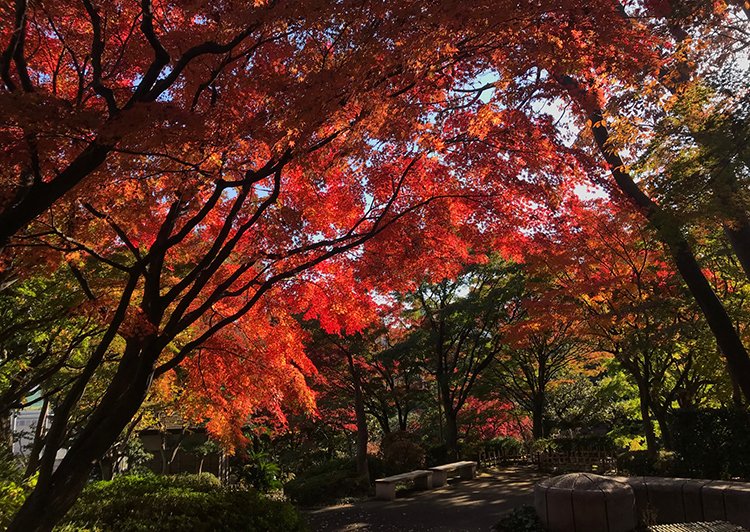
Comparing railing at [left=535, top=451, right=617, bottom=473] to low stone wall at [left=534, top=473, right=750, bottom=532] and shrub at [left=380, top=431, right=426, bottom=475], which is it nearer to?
shrub at [left=380, top=431, right=426, bottom=475]

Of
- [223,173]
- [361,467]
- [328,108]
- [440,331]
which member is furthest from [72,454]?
[440,331]

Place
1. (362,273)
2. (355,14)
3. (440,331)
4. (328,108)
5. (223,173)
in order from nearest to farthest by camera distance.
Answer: (355,14) < (328,108) < (223,173) < (362,273) < (440,331)

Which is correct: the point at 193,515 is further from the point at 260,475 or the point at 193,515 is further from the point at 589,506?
the point at 260,475

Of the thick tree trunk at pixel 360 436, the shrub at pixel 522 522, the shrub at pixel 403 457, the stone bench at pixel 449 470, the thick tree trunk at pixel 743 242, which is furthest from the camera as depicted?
the shrub at pixel 403 457

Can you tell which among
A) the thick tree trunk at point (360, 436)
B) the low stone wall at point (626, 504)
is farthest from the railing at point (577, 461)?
the low stone wall at point (626, 504)

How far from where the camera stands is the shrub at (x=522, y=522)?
728 cm

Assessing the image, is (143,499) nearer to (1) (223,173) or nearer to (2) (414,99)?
(1) (223,173)

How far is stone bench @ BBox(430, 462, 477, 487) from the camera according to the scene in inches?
594

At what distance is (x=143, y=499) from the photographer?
6.95m

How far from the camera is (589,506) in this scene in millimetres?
6703

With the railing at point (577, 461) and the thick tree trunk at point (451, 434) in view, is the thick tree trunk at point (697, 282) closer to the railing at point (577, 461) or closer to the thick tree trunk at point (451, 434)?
the railing at point (577, 461)

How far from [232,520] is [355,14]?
20.5 ft

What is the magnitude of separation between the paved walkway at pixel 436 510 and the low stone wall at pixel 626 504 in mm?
1943

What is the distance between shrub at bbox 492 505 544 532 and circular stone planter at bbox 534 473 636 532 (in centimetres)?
19
